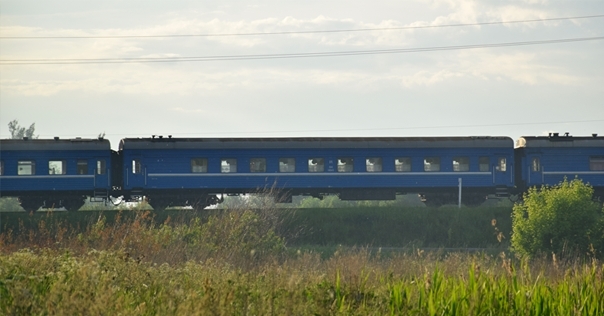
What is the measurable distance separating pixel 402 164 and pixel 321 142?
3877 millimetres

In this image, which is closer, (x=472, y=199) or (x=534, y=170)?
(x=534, y=170)

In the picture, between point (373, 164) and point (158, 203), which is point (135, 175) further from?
point (373, 164)

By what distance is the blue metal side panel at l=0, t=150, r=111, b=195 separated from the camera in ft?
112

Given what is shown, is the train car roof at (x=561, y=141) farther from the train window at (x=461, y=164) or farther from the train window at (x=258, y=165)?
the train window at (x=258, y=165)

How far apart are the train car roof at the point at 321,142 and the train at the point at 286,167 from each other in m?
0.05

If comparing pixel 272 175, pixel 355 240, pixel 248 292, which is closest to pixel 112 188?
pixel 272 175

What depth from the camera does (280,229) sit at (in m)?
32.3

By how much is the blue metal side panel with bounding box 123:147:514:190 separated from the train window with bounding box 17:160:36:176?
389 centimetres

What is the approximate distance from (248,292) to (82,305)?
2873 millimetres

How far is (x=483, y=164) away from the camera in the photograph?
3731 cm

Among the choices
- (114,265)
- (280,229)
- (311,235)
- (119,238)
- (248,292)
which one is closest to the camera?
(248,292)

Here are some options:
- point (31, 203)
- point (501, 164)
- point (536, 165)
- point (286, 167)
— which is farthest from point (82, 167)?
point (536, 165)

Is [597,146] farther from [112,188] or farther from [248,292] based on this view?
[248,292]

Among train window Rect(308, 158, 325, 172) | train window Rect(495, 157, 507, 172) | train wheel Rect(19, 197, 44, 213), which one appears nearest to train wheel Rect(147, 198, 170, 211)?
train wheel Rect(19, 197, 44, 213)
